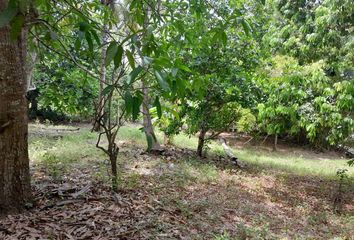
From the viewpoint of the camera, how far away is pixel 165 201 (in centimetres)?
330

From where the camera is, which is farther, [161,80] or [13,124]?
[13,124]

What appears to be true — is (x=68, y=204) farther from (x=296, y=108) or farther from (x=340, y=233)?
(x=296, y=108)

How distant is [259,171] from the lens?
21.8ft

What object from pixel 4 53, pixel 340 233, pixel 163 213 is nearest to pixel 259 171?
pixel 340 233

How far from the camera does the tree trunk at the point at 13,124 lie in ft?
7.23

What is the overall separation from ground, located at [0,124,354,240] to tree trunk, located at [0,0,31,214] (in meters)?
0.16

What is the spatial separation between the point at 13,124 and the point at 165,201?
1.66m

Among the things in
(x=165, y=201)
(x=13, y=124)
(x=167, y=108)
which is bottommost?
(x=165, y=201)

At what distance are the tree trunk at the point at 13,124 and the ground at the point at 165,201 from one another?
0.53 feet

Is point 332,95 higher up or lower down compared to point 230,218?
higher up

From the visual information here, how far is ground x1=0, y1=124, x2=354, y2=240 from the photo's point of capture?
241 centimetres

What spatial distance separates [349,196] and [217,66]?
10.6 ft

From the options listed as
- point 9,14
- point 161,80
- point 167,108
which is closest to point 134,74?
point 161,80

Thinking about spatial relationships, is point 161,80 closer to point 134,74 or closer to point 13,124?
point 134,74
